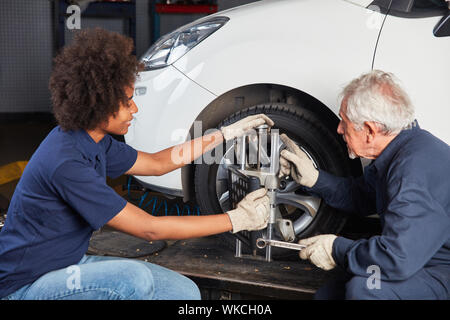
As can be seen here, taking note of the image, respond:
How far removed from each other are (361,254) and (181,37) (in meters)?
1.23

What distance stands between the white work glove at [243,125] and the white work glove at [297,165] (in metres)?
0.11

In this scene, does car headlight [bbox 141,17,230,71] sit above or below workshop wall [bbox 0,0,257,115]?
above

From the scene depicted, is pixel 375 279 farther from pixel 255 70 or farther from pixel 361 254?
pixel 255 70

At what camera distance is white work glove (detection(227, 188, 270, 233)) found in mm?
1547

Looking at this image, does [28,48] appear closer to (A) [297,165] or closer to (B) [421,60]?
(A) [297,165]

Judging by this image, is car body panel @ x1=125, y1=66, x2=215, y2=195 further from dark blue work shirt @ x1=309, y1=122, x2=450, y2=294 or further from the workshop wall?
the workshop wall

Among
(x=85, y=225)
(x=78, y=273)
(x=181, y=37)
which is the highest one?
(x=181, y=37)

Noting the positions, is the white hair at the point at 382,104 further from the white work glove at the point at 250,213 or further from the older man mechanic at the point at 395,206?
the white work glove at the point at 250,213

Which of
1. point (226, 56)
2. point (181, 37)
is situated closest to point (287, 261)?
point (226, 56)

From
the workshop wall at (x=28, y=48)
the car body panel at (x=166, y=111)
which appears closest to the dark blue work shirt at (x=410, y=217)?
the car body panel at (x=166, y=111)

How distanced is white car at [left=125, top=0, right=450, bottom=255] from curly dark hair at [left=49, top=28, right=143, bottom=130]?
0.61m

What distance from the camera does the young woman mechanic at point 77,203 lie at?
1.34m

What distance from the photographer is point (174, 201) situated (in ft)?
10.9

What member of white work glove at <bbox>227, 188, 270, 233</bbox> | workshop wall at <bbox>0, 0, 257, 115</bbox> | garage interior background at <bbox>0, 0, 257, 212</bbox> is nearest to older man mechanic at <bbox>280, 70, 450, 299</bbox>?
white work glove at <bbox>227, 188, 270, 233</bbox>
